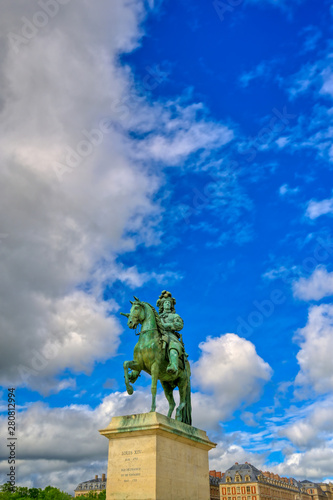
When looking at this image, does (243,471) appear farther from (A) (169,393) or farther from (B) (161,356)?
(B) (161,356)

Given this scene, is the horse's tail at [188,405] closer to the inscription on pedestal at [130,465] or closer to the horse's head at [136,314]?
the horse's head at [136,314]

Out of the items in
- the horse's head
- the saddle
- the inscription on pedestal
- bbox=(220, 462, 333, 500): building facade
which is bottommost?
the inscription on pedestal

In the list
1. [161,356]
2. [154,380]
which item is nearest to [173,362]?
[161,356]

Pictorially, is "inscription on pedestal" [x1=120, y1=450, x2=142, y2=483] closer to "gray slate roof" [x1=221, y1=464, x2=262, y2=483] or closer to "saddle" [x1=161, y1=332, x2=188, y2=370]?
"saddle" [x1=161, y1=332, x2=188, y2=370]

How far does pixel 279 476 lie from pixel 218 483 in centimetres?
4690

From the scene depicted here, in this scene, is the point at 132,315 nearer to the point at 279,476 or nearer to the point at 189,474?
the point at 189,474

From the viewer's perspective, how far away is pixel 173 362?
20.0m

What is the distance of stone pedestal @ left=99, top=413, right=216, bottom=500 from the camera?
1706cm

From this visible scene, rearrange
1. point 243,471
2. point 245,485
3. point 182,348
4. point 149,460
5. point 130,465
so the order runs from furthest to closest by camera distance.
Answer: point 243,471
point 245,485
point 182,348
point 130,465
point 149,460

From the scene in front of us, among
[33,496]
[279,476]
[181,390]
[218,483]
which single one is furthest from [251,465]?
[181,390]

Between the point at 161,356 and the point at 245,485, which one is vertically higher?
the point at 245,485

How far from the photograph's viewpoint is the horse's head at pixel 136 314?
19.5 metres

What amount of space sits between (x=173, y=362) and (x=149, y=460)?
4153mm

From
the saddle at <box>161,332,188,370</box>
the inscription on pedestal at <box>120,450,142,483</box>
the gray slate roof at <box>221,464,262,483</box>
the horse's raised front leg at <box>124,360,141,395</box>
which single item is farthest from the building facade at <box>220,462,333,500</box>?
the inscription on pedestal at <box>120,450,142,483</box>
